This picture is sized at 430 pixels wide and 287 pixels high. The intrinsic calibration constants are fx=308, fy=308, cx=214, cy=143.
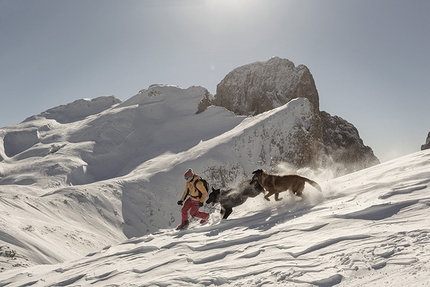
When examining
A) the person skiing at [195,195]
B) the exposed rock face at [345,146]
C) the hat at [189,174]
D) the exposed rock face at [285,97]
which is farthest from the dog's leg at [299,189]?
the exposed rock face at [345,146]

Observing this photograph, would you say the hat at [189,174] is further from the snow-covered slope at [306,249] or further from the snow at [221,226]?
the snow-covered slope at [306,249]

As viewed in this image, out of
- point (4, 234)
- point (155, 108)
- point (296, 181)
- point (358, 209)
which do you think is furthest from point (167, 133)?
point (358, 209)

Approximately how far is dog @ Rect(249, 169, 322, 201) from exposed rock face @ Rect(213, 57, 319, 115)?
51607 mm

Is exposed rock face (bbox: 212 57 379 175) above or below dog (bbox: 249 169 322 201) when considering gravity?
above

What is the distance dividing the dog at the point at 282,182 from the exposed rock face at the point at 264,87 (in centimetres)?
5161

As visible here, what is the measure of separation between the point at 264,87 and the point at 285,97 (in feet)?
16.3

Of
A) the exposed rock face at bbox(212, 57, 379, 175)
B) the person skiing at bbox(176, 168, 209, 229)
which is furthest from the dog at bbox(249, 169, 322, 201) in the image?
the exposed rock face at bbox(212, 57, 379, 175)

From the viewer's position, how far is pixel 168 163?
2902 centimetres

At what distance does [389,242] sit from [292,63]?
65.7 m

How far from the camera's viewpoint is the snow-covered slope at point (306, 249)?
10.3 ft

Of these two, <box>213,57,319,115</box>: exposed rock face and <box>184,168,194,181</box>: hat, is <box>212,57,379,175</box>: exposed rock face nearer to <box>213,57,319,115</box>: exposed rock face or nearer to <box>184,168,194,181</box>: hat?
<box>213,57,319,115</box>: exposed rock face

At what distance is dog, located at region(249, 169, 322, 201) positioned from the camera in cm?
757

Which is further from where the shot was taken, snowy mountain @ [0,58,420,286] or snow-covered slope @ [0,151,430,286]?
snowy mountain @ [0,58,420,286]

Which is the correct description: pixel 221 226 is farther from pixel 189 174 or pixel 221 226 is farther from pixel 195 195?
pixel 189 174
